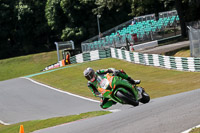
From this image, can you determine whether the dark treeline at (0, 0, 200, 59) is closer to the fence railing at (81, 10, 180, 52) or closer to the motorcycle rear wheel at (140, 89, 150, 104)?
the fence railing at (81, 10, 180, 52)

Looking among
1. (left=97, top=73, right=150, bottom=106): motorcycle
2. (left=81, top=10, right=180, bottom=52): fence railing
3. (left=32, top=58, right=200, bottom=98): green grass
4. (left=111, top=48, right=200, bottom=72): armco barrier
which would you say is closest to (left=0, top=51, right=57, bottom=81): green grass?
(left=81, top=10, right=180, bottom=52): fence railing

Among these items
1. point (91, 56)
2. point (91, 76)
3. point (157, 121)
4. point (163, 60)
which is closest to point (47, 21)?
point (91, 56)

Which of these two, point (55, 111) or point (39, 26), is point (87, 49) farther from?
point (39, 26)

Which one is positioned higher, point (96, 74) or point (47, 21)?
point (47, 21)

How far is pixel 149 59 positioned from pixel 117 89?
61.2 ft

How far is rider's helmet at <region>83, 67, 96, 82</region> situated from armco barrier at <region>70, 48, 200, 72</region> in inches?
514

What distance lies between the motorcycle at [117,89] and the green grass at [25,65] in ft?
128

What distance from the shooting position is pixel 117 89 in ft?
37.5

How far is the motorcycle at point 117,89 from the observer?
11375 mm

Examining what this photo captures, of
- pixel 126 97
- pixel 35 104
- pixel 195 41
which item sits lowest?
pixel 35 104

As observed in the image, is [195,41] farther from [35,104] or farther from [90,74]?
[90,74]

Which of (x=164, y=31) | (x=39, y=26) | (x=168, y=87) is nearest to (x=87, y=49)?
(x=164, y=31)

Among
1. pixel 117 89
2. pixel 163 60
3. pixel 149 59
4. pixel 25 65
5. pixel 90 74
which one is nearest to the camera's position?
pixel 117 89

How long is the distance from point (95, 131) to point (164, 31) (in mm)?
34194
